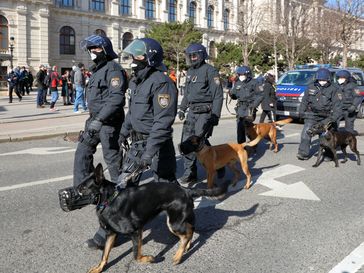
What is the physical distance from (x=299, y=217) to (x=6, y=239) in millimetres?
3205

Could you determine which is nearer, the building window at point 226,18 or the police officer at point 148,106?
the police officer at point 148,106

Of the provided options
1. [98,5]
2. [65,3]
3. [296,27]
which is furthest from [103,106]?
[98,5]

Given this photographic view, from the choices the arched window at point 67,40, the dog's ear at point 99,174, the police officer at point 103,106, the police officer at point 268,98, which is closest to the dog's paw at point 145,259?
the police officer at point 103,106

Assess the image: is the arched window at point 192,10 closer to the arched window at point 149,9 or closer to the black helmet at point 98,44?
the arched window at point 149,9

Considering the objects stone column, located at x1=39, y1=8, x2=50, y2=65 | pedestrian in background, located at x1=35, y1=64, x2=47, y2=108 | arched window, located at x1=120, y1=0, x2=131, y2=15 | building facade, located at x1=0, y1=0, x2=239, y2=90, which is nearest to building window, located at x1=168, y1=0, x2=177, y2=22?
building facade, located at x1=0, y1=0, x2=239, y2=90

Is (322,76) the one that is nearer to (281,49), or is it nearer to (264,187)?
(264,187)

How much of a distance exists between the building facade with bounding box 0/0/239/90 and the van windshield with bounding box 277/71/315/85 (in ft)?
73.1

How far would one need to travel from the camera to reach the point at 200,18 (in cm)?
6334

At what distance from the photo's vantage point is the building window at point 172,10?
193ft

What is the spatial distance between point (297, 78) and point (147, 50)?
473 inches

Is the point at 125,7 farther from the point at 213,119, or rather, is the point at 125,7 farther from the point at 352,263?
the point at 352,263

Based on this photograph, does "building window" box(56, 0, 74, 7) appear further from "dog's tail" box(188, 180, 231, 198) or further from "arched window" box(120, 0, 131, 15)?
"dog's tail" box(188, 180, 231, 198)

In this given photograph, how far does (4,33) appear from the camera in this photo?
40.6 metres

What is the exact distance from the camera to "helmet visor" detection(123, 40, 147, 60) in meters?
3.59
